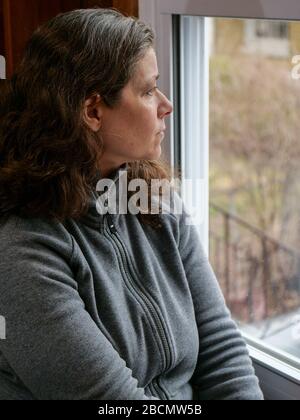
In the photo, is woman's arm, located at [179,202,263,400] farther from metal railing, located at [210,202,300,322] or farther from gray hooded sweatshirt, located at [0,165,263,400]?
metal railing, located at [210,202,300,322]

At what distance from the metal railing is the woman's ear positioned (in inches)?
29.5

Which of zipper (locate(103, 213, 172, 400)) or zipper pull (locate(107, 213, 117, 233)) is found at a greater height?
zipper pull (locate(107, 213, 117, 233))

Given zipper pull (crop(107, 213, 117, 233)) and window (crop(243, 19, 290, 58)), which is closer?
zipper pull (crop(107, 213, 117, 233))

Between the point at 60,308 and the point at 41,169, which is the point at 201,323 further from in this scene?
the point at 41,169

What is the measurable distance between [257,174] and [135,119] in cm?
133

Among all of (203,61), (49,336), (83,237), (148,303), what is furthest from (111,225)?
(203,61)

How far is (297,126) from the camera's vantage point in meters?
1.56

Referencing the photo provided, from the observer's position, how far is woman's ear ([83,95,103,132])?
44.5 inches

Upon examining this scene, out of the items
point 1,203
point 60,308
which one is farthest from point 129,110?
point 60,308

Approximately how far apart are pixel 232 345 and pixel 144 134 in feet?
1.74

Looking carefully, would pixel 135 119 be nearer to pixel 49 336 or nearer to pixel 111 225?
pixel 111 225

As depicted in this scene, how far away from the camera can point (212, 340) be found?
1307 millimetres

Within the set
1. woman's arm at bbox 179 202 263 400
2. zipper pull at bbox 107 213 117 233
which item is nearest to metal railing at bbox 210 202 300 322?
woman's arm at bbox 179 202 263 400

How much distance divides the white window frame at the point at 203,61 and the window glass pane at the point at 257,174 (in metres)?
0.08
